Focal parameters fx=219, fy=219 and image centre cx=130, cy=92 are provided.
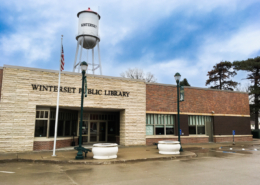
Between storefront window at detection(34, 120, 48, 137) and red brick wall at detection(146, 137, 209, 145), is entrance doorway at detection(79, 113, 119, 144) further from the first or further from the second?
storefront window at detection(34, 120, 48, 137)

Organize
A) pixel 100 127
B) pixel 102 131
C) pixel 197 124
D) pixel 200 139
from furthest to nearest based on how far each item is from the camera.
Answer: pixel 197 124 < pixel 200 139 < pixel 102 131 < pixel 100 127

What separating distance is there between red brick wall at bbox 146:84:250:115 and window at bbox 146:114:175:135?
2.40ft

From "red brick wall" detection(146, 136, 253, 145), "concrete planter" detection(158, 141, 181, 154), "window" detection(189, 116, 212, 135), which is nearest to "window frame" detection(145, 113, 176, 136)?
"red brick wall" detection(146, 136, 253, 145)

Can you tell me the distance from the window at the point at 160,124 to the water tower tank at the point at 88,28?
10022 millimetres

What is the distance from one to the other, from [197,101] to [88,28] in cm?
1361

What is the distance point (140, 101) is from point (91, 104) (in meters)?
4.51

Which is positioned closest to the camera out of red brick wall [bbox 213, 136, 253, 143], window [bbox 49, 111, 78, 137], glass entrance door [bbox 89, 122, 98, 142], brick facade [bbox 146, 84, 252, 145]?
window [bbox 49, 111, 78, 137]

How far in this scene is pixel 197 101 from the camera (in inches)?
887

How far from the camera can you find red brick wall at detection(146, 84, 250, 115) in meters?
20.3

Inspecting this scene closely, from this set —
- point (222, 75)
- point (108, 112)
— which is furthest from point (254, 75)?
point (108, 112)

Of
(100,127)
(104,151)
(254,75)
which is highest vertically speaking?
(254,75)

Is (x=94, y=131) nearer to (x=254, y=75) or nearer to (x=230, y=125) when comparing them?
(x=230, y=125)

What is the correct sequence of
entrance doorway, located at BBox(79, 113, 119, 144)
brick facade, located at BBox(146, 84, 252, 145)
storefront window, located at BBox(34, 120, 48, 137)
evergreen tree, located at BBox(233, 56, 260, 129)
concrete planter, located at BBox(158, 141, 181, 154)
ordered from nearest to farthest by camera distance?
1. concrete planter, located at BBox(158, 141, 181, 154)
2. storefront window, located at BBox(34, 120, 48, 137)
3. brick facade, located at BBox(146, 84, 252, 145)
4. entrance doorway, located at BBox(79, 113, 119, 144)
5. evergreen tree, located at BBox(233, 56, 260, 129)

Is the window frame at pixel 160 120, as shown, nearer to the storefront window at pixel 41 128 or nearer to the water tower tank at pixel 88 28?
→ the storefront window at pixel 41 128
